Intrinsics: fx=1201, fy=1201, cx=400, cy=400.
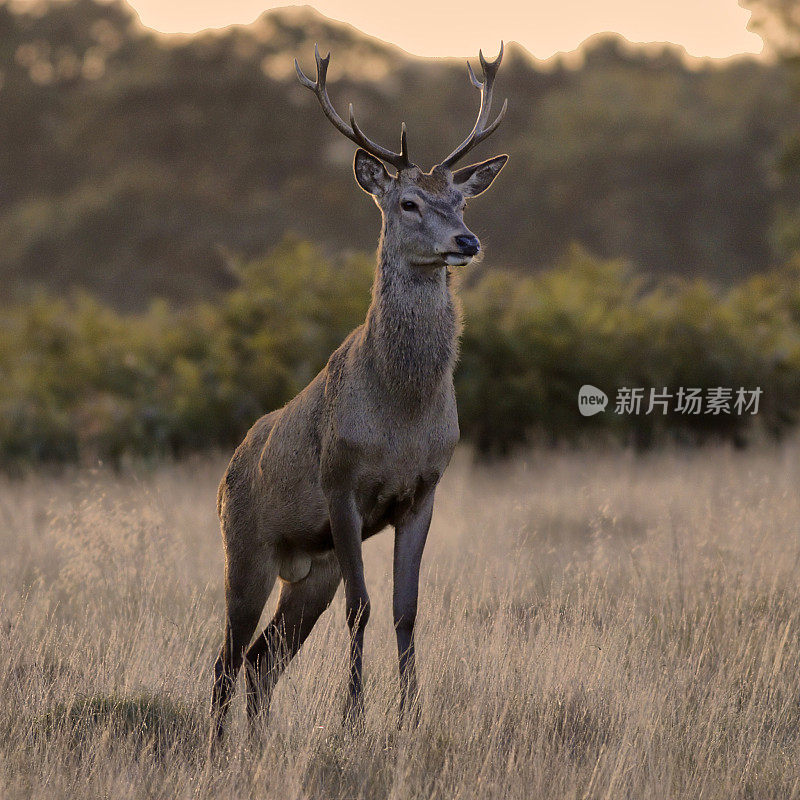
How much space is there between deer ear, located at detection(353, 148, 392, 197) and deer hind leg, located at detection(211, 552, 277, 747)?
5.74 feet

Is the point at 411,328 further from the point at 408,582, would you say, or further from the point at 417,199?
the point at 408,582

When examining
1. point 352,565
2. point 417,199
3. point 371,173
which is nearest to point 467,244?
point 417,199

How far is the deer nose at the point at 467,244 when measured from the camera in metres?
5.03

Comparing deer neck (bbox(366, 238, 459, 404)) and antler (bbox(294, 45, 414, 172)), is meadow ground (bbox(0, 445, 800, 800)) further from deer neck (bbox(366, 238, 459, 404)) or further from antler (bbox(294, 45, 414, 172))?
antler (bbox(294, 45, 414, 172))

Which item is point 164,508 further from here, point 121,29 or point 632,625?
point 121,29

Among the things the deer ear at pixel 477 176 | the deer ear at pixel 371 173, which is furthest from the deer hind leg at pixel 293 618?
the deer ear at pixel 477 176

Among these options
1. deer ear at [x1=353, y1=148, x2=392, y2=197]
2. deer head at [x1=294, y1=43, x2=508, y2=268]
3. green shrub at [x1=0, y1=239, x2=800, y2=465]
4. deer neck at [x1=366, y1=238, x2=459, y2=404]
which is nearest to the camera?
deer neck at [x1=366, y1=238, x2=459, y2=404]

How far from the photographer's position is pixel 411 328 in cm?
511

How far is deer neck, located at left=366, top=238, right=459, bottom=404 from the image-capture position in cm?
497

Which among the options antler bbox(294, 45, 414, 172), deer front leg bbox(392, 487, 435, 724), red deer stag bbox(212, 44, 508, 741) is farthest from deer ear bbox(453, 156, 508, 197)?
deer front leg bbox(392, 487, 435, 724)

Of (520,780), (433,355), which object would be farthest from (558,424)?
(520,780)

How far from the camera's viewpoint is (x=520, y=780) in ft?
13.8

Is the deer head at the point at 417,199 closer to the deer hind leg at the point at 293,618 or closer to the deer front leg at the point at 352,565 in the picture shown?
the deer front leg at the point at 352,565

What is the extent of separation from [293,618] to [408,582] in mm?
711
